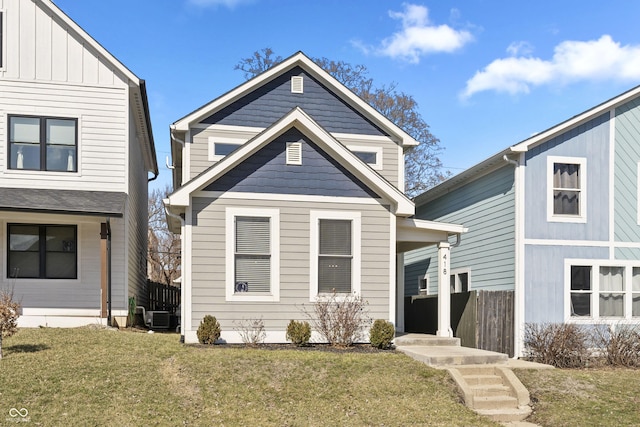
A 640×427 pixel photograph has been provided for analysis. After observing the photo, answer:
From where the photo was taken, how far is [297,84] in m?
16.6

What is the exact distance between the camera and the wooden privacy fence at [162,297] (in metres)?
23.1

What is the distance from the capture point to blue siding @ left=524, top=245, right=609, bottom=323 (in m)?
14.3

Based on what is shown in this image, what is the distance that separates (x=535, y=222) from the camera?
570 inches

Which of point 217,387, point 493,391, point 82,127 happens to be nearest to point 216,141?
point 82,127

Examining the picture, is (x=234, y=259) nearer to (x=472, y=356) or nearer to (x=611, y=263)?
(x=472, y=356)

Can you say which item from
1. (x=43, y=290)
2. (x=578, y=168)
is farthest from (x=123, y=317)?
(x=578, y=168)

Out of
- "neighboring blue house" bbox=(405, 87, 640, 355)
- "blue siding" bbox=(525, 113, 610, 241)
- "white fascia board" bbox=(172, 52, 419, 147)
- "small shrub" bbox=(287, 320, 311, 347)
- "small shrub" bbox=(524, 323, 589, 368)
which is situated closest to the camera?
"small shrub" bbox=(287, 320, 311, 347)

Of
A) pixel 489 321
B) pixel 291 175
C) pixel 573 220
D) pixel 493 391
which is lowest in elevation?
pixel 493 391

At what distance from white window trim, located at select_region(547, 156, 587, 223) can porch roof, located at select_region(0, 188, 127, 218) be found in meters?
10.3

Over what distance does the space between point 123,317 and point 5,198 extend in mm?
3912

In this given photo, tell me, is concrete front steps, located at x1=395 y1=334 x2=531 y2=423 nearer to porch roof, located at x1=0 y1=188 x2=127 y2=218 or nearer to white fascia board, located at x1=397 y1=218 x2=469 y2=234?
white fascia board, located at x1=397 y1=218 x2=469 y2=234

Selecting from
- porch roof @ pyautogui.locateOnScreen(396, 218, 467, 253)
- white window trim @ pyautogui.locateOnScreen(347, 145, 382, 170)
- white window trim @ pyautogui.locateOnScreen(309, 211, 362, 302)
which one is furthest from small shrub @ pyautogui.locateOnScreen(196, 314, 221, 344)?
white window trim @ pyautogui.locateOnScreen(347, 145, 382, 170)

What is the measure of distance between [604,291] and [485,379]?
19.5 ft

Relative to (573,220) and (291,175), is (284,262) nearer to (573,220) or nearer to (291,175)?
(291,175)
